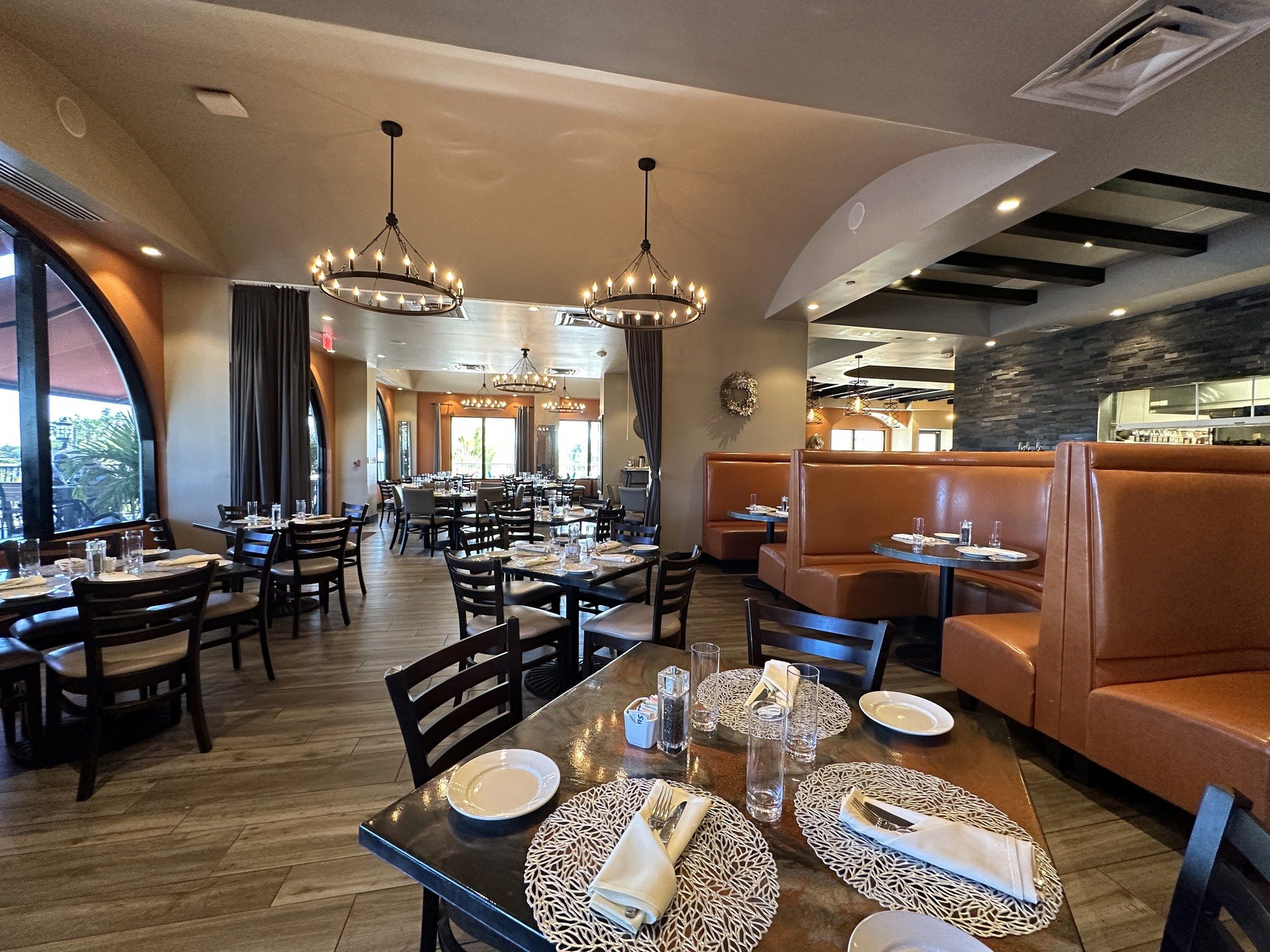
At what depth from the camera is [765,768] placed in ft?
3.19

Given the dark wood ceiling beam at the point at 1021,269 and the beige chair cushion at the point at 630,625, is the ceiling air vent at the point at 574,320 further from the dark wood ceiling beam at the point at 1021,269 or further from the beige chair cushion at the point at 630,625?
the beige chair cushion at the point at 630,625

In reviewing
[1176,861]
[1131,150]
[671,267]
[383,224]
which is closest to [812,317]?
[671,267]

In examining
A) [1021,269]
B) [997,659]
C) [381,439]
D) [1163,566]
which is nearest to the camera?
[1163,566]

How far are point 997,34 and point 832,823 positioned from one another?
3.11 meters

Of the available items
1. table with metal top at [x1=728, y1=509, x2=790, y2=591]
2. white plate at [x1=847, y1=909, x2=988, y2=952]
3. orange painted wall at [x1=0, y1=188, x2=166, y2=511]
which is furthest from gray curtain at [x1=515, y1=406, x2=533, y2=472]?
white plate at [x1=847, y1=909, x2=988, y2=952]

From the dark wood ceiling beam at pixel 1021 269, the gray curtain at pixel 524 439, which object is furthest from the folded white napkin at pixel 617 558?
the gray curtain at pixel 524 439

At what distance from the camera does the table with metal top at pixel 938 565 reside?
299 cm

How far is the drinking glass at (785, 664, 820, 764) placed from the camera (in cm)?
115

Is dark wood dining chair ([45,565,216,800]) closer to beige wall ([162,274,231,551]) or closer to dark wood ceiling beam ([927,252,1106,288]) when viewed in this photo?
beige wall ([162,274,231,551])

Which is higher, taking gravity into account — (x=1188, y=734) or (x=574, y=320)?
(x=574, y=320)

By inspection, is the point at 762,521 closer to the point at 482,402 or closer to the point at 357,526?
the point at 357,526

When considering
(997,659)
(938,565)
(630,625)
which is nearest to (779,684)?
(630,625)

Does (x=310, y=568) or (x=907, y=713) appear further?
(x=310, y=568)

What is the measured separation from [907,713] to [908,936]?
2.32 ft
